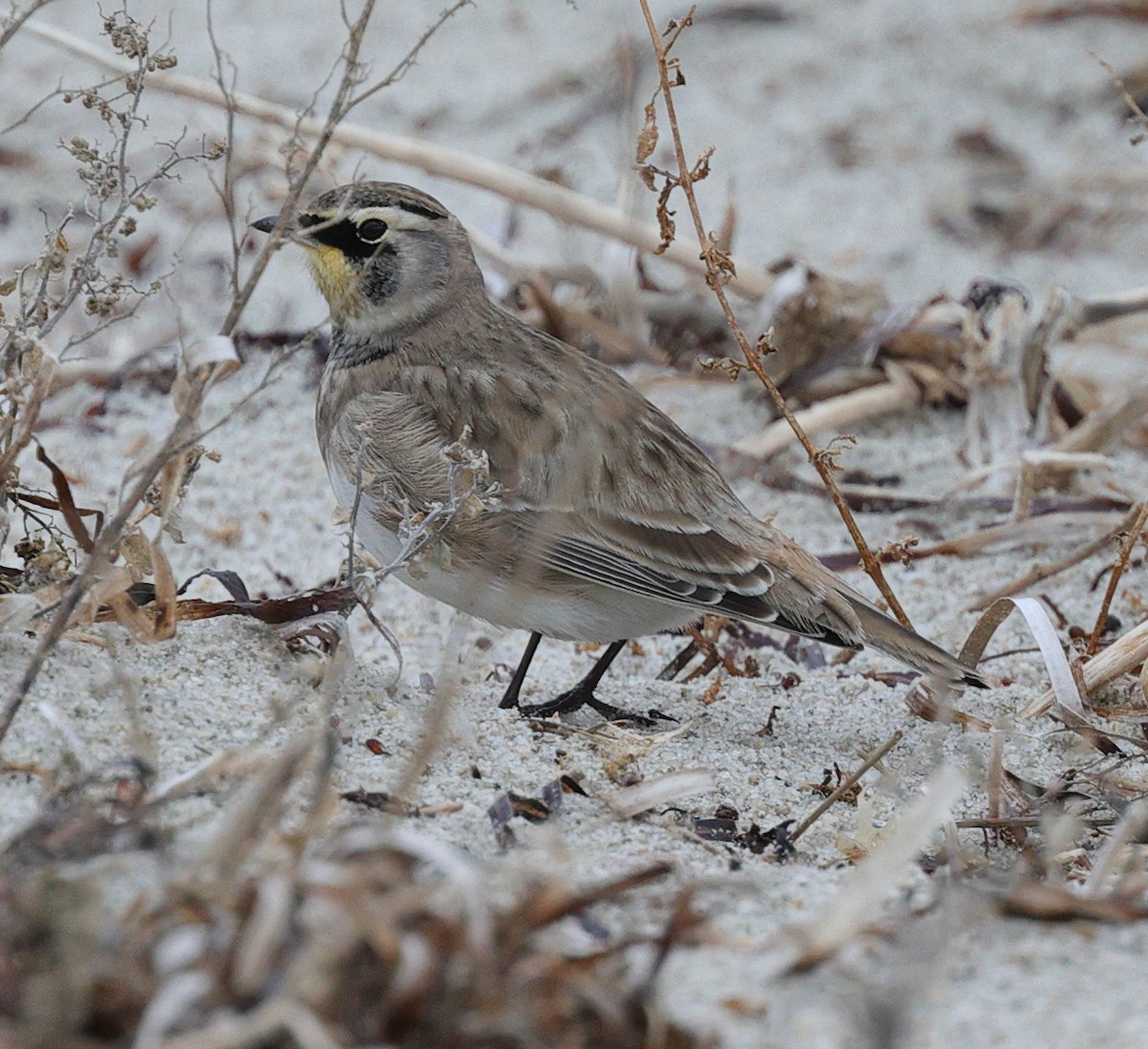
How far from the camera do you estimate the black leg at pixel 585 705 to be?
3.79 meters

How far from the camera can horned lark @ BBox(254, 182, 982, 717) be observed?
11.9ft

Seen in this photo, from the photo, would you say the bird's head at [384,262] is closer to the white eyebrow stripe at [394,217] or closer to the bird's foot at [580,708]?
the white eyebrow stripe at [394,217]

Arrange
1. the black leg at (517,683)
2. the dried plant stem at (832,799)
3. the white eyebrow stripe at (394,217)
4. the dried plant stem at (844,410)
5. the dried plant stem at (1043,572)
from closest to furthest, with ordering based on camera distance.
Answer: the dried plant stem at (832,799), the black leg at (517,683), the white eyebrow stripe at (394,217), the dried plant stem at (1043,572), the dried plant stem at (844,410)

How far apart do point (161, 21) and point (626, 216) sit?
4.20 metres

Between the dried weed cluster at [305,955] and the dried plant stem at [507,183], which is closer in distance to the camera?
the dried weed cluster at [305,955]

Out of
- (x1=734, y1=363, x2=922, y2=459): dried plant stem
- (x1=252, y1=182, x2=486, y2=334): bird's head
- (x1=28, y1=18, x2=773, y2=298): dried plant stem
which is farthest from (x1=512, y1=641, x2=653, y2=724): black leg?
(x1=28, y1=18, x2=773, y2=298): dried plant stem

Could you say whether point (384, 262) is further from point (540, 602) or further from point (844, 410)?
point (844, 410)

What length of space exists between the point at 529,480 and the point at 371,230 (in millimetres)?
790

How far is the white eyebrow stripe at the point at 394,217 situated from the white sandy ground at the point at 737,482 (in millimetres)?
482

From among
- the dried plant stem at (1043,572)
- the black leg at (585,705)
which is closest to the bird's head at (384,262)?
the black leg at (585,705)

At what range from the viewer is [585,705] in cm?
392

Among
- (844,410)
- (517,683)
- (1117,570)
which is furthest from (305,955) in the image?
(844,410)

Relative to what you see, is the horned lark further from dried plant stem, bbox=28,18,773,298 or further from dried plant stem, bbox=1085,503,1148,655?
dried plant stem, bbox=28,18,773,298

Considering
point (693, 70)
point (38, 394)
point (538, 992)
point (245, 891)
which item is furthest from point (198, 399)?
point (693, 70)
